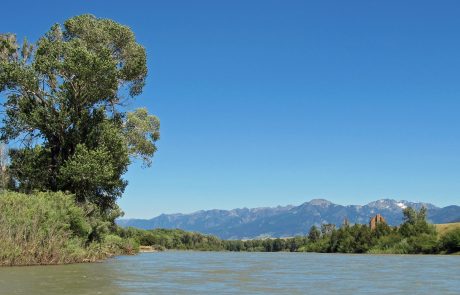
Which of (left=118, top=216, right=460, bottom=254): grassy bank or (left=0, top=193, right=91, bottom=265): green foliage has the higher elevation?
(left=118, top=216, right=460, bottom=254): grassy bank

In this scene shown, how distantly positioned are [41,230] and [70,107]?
42.3 feet

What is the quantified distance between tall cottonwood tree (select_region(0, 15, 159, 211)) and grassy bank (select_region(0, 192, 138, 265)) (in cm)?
361

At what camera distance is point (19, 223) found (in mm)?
29359

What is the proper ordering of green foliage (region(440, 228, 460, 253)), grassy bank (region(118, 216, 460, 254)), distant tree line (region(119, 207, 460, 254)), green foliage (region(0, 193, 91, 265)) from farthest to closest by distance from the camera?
distant tree line (region(119, 207, 460, 254)) < grassy bank (region(118, 216, 460, 254)) < green foliage (region(440, 228, 460, 253)) < green foliage (region(0, 193, 91, 265))

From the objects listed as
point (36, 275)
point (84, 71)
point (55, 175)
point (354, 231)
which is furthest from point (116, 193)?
point (354, 231)

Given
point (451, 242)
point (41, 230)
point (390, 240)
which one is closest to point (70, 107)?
point (41, 230)

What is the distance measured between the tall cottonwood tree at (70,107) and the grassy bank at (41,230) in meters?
3.61

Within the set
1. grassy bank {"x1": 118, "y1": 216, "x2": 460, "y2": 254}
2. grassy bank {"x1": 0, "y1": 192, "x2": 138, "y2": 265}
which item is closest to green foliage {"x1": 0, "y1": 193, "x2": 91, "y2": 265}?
grassy bank {"x1": 0, "y1": 192, "x2": 138, "y2": 265}

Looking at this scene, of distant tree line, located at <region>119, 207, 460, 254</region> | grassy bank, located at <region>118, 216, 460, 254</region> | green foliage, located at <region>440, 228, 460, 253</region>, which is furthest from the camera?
distant tree line, located at <region>119, 207, 460, 254</region>

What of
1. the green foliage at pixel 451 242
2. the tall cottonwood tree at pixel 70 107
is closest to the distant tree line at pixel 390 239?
the green foliage at pixel 451 242

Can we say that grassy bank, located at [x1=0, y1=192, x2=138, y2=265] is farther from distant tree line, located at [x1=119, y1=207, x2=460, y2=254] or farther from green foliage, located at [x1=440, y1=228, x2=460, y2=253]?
distant tree line, located at [x1=119, y1=207, x2=460, y2=254]

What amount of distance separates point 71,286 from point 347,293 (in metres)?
9.54

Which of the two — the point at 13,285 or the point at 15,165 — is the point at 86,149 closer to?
the point at 15,165

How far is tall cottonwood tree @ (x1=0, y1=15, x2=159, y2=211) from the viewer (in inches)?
1518
